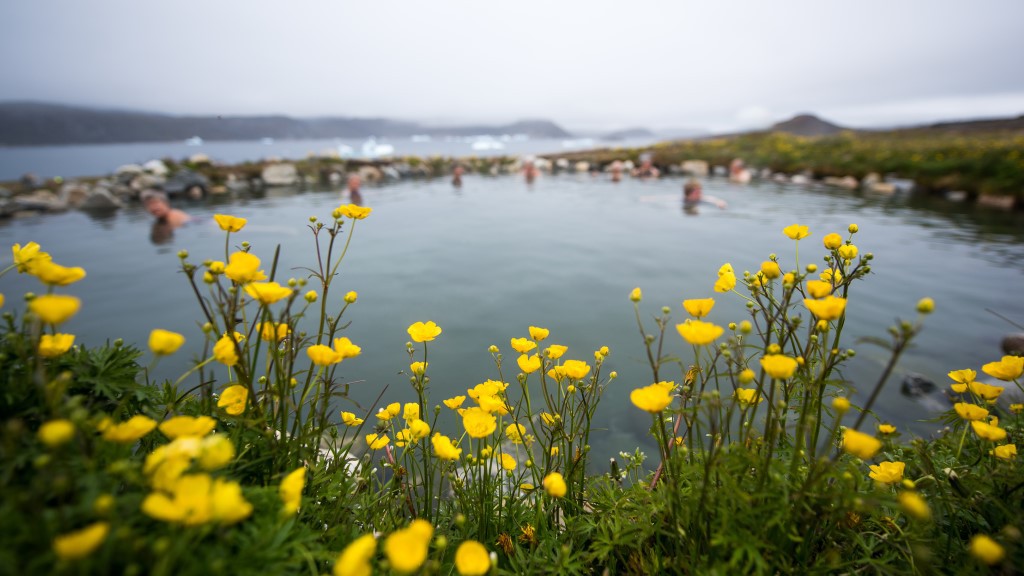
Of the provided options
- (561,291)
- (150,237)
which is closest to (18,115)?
(150,237)

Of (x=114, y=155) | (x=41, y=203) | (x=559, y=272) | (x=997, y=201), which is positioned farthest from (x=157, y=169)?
(x=114, y=155)

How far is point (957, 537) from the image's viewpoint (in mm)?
1438

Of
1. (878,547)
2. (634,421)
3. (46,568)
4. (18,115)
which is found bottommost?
(634,421)

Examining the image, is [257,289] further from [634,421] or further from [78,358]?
[634,421]

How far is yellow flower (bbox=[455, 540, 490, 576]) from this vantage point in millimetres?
977

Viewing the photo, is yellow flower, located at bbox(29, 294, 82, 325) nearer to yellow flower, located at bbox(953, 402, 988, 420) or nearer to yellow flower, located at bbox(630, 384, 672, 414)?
yellow flower, located at bbox(630, 384, 672, 414)

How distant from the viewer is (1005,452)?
1400 millimetres

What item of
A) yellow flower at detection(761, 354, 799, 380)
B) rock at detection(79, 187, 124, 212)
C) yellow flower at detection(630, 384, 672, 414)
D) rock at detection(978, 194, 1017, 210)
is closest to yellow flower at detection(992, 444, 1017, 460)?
yellow flower at detection(761, 354, 799, 380)

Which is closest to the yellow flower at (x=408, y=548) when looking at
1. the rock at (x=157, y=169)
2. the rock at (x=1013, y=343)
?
the rock at (x=1013, y=343)

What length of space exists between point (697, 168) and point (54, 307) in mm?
30388

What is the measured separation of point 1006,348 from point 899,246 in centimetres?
612

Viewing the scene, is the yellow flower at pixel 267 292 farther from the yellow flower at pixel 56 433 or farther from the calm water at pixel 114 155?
the calm water at pixel 114 155

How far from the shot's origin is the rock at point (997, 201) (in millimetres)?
13273

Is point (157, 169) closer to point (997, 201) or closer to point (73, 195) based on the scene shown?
point (73, 195)
